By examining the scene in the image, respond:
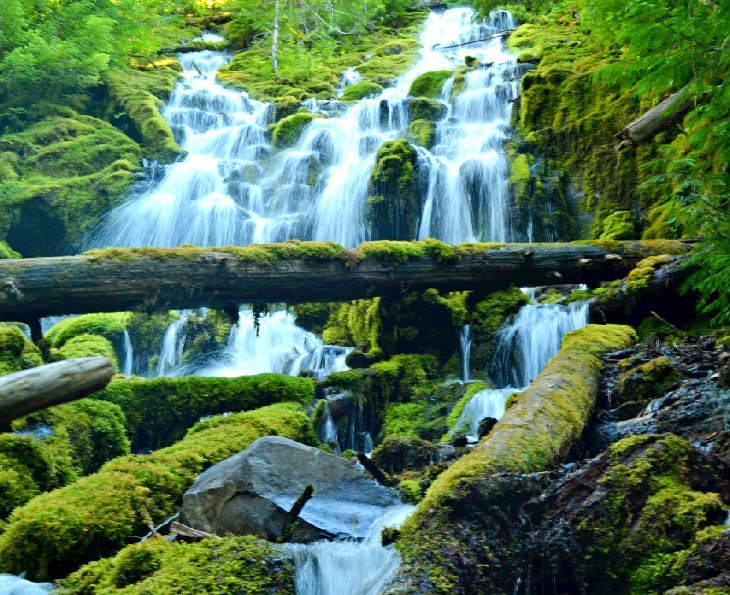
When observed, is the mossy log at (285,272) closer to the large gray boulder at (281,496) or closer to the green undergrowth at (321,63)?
the large gray boulder at (281,496)

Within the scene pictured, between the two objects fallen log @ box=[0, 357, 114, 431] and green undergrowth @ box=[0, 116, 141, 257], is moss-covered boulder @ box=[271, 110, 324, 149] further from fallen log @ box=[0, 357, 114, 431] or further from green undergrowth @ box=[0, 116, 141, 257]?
fallen log @ box=[0, 357, 114, 431]

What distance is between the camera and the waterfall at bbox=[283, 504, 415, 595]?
3.73 m

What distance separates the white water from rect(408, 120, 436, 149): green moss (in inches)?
9.2

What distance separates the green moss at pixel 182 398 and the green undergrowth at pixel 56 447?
17.2 inches

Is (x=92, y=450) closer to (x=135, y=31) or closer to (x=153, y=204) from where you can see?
(x=153, y=204)

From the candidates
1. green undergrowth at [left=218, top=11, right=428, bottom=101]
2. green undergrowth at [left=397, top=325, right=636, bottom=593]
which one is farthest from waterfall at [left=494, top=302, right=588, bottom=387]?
green undergrowth at [left=218, top=11, right=428, bottom=101]

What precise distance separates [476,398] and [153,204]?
10917mm

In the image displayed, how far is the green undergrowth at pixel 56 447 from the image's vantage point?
529 cm

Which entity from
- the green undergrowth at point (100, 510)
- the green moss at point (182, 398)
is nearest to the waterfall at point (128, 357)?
the green moss at point (182, 398)

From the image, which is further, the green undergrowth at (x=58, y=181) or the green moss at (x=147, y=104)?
the green moss at (x=147, y=104)

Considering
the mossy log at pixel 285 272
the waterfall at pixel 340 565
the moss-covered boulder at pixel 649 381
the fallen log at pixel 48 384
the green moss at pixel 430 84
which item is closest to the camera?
the fallen log at pixel 48 384

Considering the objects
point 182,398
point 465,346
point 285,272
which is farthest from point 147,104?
point 182,398

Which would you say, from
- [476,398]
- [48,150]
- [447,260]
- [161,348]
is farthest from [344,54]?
[476,398]

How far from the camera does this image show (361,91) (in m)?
21.5
